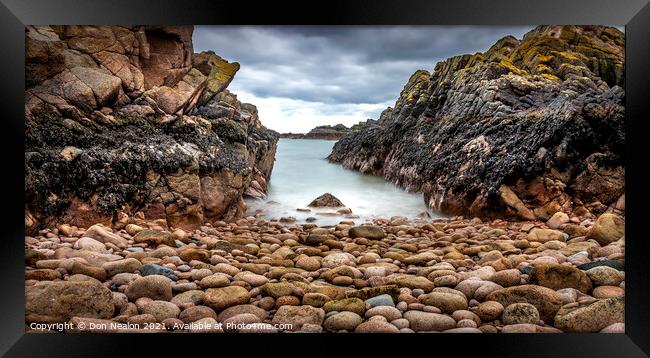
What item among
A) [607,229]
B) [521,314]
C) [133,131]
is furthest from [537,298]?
[133,131]

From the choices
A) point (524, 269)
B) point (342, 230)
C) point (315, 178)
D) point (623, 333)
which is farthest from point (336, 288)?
point (623, 333)

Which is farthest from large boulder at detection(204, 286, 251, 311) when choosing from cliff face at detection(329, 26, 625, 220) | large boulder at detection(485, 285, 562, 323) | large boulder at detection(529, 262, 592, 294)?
large boulder at detection(529, 262, 592, 294)

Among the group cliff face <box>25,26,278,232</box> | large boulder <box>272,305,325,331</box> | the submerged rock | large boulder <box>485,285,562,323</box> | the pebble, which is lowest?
large boulder <box>272,305,325,331</box>

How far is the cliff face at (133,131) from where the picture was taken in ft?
8.66

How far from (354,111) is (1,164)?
2.60 meters

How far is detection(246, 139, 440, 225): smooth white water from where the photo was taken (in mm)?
3111

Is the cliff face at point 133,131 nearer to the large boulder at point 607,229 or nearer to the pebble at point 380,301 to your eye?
the pebble at point 380,301

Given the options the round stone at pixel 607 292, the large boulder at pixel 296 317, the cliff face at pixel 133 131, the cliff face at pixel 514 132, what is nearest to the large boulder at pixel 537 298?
the round stone at pixel 607 292

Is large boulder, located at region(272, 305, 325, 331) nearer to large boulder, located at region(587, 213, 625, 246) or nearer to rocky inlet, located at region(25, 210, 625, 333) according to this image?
rocky inlet, located at region(25, 210, 625, 333)

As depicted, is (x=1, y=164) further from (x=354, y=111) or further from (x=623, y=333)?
(x=623, y=333)

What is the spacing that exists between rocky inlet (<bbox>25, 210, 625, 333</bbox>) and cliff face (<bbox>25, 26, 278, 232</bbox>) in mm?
258

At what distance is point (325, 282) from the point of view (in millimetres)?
2664

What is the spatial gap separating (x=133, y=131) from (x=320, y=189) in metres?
1.67

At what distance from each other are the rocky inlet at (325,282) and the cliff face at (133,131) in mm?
258
